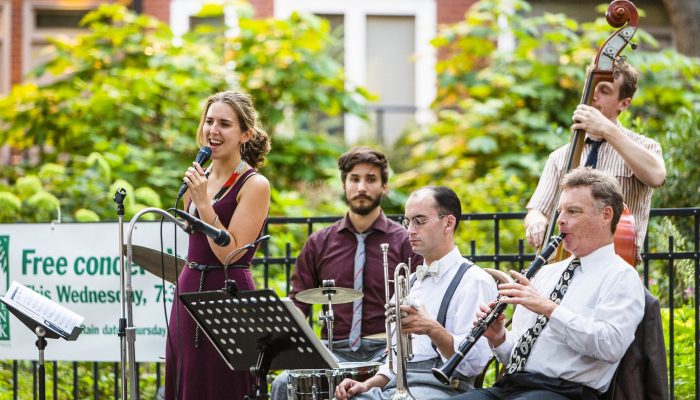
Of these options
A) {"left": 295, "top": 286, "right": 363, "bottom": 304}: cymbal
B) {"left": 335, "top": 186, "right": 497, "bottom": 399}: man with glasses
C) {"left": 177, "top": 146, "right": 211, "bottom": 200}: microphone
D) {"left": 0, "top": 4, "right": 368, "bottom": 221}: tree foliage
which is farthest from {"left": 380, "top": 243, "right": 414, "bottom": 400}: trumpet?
{"left": 0, "top": 4, "right": 368, "bottom": 221}: tree foliage

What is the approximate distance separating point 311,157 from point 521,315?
6.91m

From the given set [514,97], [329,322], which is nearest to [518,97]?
[514,97]

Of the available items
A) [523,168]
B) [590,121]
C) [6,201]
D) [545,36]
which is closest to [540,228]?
[590,121]

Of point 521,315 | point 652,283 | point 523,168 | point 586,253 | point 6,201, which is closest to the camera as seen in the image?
point 586,253

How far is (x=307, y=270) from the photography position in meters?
6.38

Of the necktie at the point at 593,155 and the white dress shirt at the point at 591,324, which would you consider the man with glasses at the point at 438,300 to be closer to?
the white dress shirt at the point at 591,324

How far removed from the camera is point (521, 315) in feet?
15.9

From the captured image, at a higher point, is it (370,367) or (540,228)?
(540,228)

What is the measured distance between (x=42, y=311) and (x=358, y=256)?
1.98 meters

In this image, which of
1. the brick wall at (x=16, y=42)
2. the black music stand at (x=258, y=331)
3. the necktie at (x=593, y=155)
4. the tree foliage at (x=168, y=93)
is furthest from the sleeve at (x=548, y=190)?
the brick wall at (x=16, y=42)

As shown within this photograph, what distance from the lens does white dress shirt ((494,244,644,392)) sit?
13.9 feet

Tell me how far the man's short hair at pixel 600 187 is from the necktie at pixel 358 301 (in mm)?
1864

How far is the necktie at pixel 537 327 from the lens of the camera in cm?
456

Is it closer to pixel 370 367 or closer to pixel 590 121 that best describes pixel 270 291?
pixel 370 367
